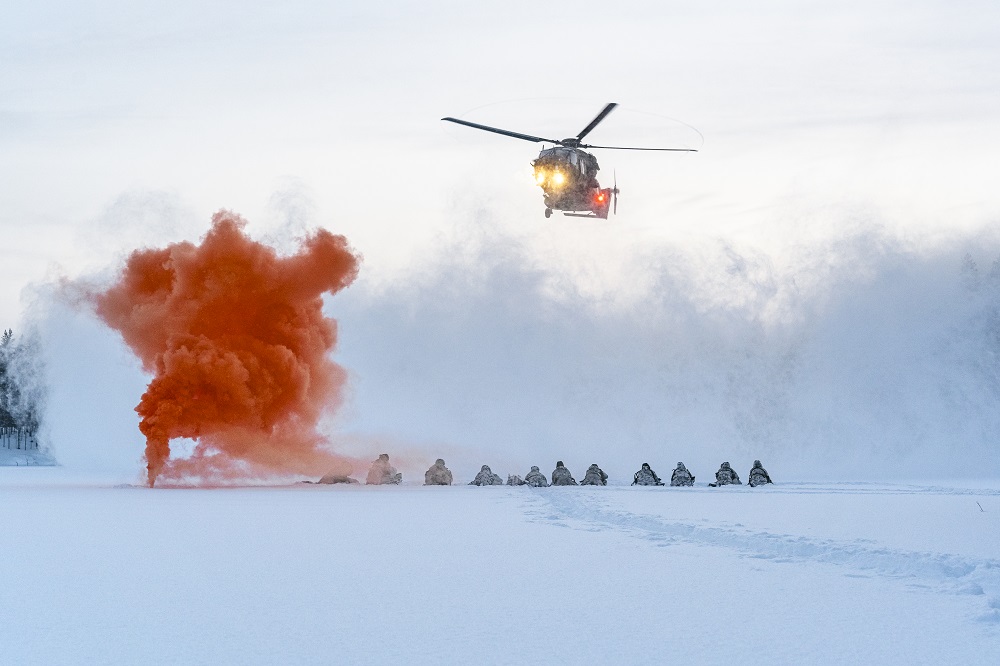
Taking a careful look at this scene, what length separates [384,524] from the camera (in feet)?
85.0

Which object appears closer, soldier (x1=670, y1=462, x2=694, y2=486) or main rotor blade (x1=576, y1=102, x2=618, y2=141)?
main rotor blade (x1=576, y1=102, x2=618, y2=141)

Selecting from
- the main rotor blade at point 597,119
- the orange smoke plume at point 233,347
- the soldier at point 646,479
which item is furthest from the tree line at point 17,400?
the main rotor blade at point 597,119

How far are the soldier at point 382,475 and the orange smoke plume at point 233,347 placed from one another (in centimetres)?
393

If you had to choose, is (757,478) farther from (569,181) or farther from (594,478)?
(569,181)

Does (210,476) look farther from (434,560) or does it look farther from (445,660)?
(445,660)

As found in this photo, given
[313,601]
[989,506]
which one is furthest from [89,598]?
A: [989,506]

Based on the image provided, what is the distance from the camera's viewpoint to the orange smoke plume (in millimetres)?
49312

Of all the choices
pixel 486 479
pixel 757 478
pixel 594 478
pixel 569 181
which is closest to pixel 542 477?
pixel 486 479

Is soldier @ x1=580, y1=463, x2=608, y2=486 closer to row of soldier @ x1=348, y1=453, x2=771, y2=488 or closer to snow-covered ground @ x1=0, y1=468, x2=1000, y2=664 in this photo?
row of soldier @ x1=348, y1=453, x2=771, y2=488

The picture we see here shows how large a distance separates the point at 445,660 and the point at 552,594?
13.5 feet

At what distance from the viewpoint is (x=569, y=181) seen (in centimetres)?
3850

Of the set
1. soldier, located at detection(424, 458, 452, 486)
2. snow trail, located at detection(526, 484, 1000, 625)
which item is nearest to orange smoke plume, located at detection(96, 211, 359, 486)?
soldier, located at detection(424, 458, 452, 486)

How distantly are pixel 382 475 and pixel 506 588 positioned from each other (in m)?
41.2

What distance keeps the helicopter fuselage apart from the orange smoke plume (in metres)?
19.0
